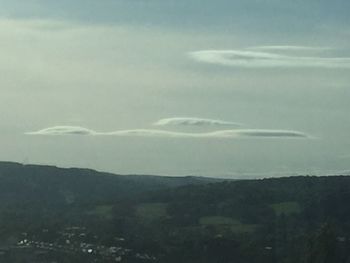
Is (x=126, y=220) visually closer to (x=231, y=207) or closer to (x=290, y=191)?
(x=231, y=207)

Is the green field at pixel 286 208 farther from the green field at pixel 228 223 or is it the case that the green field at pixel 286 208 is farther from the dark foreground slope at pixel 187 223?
the green field at pixel 228 223

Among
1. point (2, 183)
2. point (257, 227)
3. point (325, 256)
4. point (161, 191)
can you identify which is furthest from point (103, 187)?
point (325, 256)

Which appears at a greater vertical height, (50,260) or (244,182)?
(244,182)

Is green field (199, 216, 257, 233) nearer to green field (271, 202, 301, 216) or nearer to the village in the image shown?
Answer: green field (271, 202, 301, 216)

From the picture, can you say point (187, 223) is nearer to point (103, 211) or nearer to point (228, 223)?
point (228, 223)

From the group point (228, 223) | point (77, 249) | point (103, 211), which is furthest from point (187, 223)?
point (77, 249)

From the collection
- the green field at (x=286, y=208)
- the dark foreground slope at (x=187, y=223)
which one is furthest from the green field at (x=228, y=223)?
the green field at (x=286, y=208)
